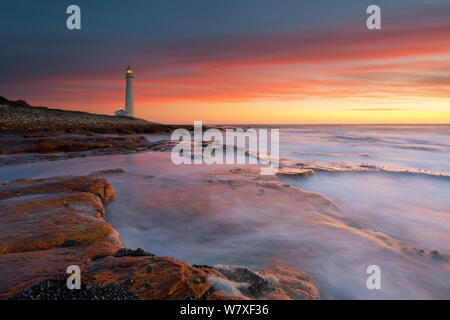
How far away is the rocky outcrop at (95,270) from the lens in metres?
1.68

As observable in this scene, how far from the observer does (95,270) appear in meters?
1.89

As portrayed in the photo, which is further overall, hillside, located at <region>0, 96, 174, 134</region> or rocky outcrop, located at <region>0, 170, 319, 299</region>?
hillside, located at <region>0, 96, 174, 134</region>

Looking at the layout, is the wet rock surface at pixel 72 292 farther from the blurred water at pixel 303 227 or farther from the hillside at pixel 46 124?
the hillside at pixel 46 124

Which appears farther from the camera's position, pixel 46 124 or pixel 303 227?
pixel 46 124

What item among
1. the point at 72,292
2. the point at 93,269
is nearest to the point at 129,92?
the point at 93,269

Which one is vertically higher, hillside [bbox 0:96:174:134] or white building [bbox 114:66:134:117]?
white building [bbox 114:66:134:117]

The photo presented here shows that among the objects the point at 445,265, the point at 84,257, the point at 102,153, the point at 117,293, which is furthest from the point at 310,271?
the point at 102,153

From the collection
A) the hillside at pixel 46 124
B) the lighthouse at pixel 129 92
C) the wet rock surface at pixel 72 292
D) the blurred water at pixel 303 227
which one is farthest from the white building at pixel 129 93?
the wet rock surface at pixel 72 292

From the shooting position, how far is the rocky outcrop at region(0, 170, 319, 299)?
1.68 m

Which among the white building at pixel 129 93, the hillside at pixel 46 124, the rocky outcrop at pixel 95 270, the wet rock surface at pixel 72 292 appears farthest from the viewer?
the white building at pixel 129 93

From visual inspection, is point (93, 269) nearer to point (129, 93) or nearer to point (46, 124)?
point (46, 124)

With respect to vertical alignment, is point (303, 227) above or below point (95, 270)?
below
